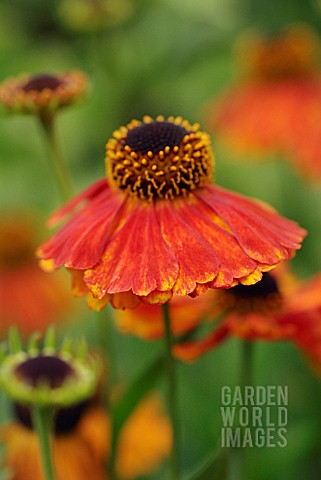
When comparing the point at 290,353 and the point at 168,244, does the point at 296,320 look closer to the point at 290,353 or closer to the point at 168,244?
the point at 168,244

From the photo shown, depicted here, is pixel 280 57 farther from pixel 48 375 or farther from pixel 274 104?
pixel 48 375

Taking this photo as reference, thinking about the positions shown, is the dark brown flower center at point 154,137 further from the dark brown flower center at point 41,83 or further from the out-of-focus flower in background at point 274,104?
the out-of-focus flower in background at point 274,104

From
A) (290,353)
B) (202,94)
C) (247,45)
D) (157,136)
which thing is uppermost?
(157,136)

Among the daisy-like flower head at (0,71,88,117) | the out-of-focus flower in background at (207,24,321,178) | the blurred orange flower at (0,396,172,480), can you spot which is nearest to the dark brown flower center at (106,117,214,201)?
the daisy-like flower head at (0,71,88,117)

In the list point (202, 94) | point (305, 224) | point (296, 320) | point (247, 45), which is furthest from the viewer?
point (202, 94)

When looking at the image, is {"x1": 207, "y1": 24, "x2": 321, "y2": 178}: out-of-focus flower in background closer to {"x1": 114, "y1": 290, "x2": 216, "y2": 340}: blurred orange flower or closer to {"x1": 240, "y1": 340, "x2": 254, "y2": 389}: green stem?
{"x1": 114, "y1": 290, "x2": 216, "y2": 340}: blurred orange flower

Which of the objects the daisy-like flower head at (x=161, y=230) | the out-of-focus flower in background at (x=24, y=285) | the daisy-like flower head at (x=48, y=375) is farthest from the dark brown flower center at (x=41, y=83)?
the out-of-focus flower in background at (x=24, y=285)

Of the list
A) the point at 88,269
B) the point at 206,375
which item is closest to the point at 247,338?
the point at 88,269

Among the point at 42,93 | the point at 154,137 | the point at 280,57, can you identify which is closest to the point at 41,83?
the point at 42,93
